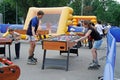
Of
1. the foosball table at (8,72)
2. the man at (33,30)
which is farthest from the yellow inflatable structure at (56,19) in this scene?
the foosball table at (8,72)

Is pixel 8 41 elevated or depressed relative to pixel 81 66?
elevated

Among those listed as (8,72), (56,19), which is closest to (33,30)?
(8,72)

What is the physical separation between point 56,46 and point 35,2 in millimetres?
43646

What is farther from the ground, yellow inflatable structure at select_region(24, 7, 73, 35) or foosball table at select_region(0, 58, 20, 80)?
foosball table at select_region(0, 58, 20, 80)

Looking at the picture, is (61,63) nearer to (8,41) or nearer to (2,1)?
(8,41)

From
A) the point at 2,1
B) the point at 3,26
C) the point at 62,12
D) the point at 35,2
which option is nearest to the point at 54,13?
the point at 62,12

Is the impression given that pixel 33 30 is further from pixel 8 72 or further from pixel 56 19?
pixel 56 19

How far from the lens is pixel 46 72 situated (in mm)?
11148

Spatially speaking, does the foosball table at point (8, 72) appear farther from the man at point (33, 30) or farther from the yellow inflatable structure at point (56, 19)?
the yellow inflatable structure at point (56, 19)

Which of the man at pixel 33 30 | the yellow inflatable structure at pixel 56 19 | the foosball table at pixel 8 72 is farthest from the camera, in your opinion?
the yellow inflatable structure at pixel 56 19

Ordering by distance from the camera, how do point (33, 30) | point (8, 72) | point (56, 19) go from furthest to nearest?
point (56, 19) → point (33, 30) → point (8, 72)

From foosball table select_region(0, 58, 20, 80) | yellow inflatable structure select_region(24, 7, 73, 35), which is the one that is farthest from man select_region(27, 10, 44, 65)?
yellow inflatable structure select_region(24, 7, 73, 35)

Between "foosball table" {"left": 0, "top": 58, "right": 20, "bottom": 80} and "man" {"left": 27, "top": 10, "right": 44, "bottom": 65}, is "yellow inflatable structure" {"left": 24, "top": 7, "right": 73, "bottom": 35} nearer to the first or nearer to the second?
"man" {"left": 27, "top": 10, "right": 44, "bottom": 65}

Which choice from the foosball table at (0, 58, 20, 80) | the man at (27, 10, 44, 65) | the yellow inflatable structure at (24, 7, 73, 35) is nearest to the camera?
the foosball table at (0, 58, 20, 80)
